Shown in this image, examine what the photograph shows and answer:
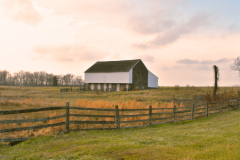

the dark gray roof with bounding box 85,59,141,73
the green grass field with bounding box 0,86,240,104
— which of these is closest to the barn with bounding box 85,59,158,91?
the dark gray roof with bounding box 85,59,141,73

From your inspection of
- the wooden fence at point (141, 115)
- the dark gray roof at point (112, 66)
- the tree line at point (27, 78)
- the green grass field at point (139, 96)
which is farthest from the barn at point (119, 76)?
the tree line at point (27, 78)

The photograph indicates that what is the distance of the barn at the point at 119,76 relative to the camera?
173 ft

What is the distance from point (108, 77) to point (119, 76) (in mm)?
3686

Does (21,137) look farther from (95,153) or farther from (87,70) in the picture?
(87,70)

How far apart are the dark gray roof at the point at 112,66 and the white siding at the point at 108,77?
1152 mm

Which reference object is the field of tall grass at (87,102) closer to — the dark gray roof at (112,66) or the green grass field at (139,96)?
the green grass field at (139,96)

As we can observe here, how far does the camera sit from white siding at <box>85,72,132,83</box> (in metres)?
52.3

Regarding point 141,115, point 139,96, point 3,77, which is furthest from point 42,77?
point 141,115

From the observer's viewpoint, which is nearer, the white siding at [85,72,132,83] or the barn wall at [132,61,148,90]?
the white siding at [85,72,132,83]

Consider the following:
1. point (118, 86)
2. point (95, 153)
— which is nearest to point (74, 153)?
point (95, 153)

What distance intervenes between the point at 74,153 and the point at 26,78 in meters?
135

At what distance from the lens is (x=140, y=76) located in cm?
5700

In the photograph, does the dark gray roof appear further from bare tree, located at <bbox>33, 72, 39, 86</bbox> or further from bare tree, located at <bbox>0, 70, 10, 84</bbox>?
bare tree, located at <bbox>0, 70, 10, 84</bbox>

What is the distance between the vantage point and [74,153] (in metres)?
6.34
